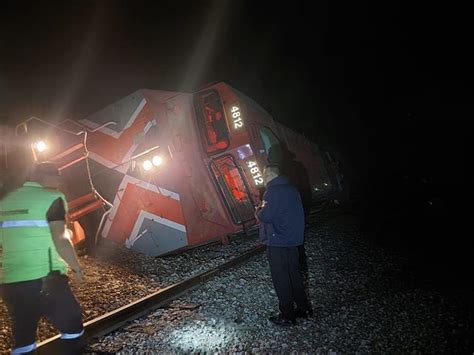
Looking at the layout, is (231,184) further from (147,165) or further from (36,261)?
(36,261)

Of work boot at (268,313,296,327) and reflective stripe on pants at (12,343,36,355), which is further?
work boot at (268,313,296,327)

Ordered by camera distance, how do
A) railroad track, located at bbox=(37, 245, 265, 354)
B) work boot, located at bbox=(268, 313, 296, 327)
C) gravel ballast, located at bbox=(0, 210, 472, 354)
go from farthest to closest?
work boot, located at bbox=(268, 313, 296, 327) → gravel ballast, located at bbox=(0, 210, 472, 354) → railroad track, located at bbox=(37, 245, 265, 354)

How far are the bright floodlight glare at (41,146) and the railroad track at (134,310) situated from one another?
283cm

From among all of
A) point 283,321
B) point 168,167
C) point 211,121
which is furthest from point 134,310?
point 211,121

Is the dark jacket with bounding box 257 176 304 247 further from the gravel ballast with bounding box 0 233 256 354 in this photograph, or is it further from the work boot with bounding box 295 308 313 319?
the gravel ballast with bounding box 0 233 256 354

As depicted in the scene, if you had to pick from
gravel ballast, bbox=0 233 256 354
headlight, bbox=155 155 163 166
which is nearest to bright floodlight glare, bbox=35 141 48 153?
headlight, bbox=155 155 163 166

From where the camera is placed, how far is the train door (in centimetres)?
563

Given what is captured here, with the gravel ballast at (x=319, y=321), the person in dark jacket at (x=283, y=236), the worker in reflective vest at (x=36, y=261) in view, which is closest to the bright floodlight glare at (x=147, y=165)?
the gravel ballast at (x=319, y=321)

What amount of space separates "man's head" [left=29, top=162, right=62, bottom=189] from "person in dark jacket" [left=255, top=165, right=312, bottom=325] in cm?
197

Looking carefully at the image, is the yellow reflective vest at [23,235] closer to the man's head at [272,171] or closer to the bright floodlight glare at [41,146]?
the man's head at [272,171]

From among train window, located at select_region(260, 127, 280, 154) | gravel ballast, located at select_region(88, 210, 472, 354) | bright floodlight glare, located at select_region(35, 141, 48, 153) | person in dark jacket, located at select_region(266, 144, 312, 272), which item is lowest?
gravel ballast, located at select_region(88, 210, 472, 354)

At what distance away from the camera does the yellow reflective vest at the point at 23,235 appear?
228 cm

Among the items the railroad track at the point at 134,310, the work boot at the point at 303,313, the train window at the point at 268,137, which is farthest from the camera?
the train window at the point at 268,137

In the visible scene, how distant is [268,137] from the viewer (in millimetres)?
6637
